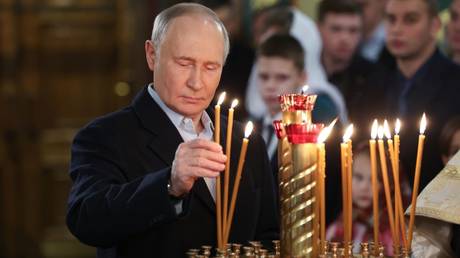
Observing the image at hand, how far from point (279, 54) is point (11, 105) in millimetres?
2488

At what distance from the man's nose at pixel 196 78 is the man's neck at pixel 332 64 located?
2838 millimetres

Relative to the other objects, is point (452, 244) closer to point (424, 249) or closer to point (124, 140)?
point (424, 249)

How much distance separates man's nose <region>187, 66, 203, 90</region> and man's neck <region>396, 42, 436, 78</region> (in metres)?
2.75

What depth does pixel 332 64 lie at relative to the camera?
18.0ft

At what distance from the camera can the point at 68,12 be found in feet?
24.2

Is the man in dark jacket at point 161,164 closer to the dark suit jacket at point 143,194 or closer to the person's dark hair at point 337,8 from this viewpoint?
the dark suit jacket at point 143,194

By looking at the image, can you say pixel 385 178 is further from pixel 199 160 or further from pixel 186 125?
pixel 186 125

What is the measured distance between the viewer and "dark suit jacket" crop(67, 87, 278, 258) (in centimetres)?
251

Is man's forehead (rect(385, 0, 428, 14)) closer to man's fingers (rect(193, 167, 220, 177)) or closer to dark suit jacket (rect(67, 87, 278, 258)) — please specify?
dark suit jacket (rect(67, 87, 278, 258))

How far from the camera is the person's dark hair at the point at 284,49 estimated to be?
5.47m

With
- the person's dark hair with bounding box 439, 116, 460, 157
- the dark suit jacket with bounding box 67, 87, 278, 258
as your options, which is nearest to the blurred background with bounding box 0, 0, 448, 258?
the person's dark hair with bounding box 439, 116, 460, 157

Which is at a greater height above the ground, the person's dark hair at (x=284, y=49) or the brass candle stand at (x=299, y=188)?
the person's dark hair at (x=284, y=49)

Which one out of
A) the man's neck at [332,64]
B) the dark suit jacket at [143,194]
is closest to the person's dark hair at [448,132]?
the man's neck at [332,64]

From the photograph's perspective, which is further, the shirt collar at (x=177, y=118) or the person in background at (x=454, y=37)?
the person in background at (x=454, y=37)
